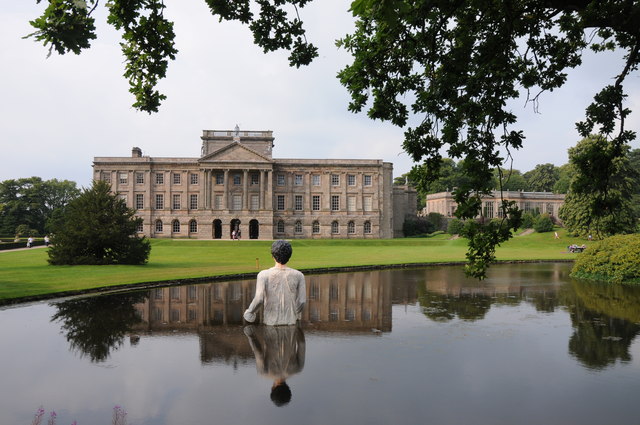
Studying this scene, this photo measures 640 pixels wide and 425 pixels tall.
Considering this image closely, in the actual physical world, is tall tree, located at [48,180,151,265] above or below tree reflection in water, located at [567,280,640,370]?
above

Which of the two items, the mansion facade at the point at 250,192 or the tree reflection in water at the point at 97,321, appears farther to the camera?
the mansion facade at the point at 250,192

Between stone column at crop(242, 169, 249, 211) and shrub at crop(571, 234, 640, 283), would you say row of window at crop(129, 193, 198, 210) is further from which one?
shrub at crop(571, 234, 640, 283)

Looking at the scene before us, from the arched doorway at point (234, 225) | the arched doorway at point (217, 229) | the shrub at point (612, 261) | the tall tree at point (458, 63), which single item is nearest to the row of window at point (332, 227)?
the arched doorway at point (234, 225)

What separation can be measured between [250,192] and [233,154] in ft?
19.6

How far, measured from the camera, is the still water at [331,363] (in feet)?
17.2

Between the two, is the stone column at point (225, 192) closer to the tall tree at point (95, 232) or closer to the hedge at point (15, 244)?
the hedge at point (15, 244)

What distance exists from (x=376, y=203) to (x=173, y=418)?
210 ft

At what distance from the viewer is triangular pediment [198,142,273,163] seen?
209ft

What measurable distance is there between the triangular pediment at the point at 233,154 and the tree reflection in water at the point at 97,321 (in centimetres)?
5061

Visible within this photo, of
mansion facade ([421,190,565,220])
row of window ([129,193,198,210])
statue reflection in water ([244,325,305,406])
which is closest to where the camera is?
statue reflection in water ([244,325,305,406])

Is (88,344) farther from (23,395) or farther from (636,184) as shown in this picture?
(636,184)

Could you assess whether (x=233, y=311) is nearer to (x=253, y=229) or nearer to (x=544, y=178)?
(x=253, y=229)

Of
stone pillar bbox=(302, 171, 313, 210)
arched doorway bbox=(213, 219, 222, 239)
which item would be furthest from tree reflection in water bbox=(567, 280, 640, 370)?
arched doorway bbox=(213, 219, 222, 239)

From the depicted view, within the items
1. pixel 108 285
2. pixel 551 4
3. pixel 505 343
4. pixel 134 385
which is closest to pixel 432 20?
pixel 551 4
